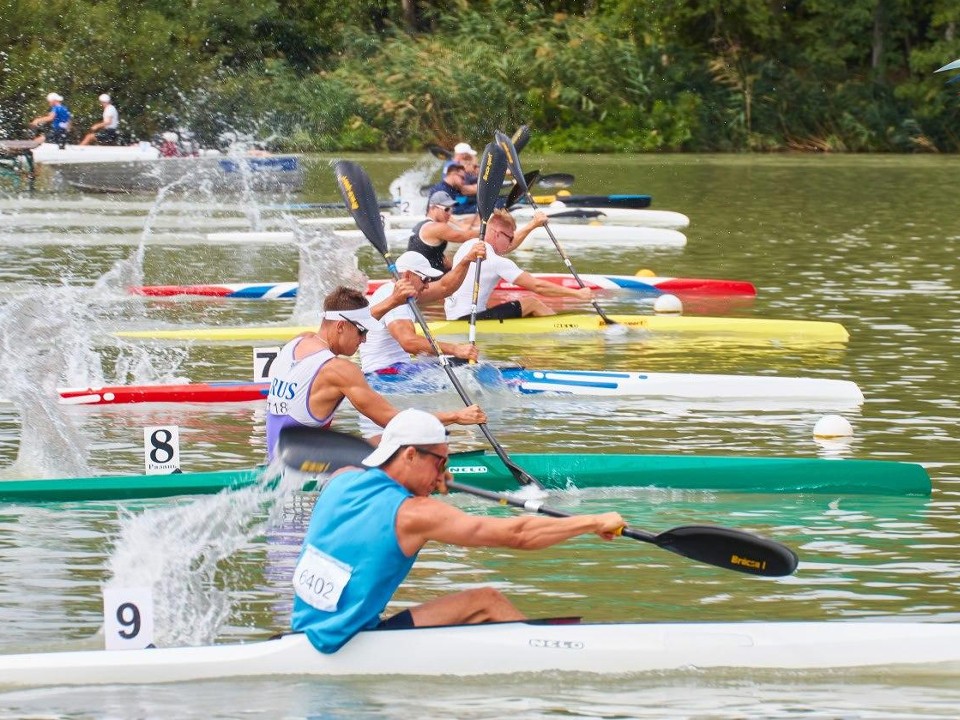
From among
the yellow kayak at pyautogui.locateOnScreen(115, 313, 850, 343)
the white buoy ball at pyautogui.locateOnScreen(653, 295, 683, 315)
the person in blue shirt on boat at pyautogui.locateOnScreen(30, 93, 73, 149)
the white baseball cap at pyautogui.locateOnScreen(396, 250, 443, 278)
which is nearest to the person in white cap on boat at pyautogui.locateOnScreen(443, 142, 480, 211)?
the white buoy ball at pyautogui.locateOnScreen(653, 295, 683, 315)

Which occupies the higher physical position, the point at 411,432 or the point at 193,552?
the point at 411,432

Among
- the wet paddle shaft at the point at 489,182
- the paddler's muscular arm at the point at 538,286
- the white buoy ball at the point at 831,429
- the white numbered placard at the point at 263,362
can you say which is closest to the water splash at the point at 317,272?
the paddler's muscular arm at the point at 538,286

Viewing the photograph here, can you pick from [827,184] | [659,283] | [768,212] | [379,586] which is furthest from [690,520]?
[827,184]

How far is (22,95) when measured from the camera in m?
38.6

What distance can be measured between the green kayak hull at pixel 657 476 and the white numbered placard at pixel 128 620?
103 inches

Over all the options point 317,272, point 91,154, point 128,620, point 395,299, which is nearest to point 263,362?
point 395,299

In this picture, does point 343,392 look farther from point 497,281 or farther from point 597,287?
point 597,287

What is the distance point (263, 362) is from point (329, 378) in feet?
11.0

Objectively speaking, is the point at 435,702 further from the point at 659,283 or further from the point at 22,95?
the point at 22,95

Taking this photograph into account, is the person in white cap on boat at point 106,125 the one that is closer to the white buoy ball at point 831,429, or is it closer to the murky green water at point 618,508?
the murky green water at point 618,508

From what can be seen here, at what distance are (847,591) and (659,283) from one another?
947cm

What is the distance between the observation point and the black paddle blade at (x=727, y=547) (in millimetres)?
6336

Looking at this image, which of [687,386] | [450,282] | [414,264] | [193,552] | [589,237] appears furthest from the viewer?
[589,237]

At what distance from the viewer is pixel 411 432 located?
5.76 meters
